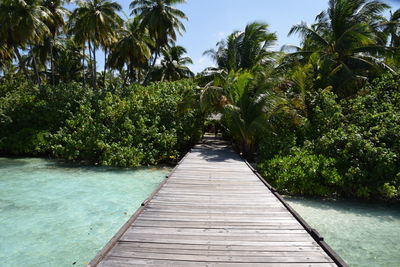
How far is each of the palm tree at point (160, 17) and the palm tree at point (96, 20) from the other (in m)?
2.09

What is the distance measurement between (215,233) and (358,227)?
4125mm

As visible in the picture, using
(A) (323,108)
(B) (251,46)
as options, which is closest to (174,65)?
(B) (251,46)

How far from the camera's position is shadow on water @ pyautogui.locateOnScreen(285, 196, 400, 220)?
6801 mm

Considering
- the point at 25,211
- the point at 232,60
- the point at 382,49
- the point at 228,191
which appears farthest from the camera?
the point at 232,60

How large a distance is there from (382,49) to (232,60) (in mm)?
7005

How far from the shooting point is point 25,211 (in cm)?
671

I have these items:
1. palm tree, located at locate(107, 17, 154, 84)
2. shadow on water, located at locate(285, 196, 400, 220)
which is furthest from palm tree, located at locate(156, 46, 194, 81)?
shadow on water, located at locate(285, 196, 400, 220)

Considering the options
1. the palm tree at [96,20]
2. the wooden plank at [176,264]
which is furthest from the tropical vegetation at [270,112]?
the wooden plank at [176,264]

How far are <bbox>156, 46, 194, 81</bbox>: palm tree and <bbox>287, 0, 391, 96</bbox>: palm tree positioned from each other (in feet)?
66.7

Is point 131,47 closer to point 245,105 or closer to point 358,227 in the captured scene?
point 245,105

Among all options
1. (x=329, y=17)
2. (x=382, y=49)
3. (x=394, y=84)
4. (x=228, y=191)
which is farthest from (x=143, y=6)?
(x=228, y=191)

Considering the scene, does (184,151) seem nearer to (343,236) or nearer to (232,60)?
(232,60)

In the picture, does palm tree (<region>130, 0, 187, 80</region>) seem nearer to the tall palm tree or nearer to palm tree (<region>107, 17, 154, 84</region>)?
palm tree (<region>107, 17, 154, 84</region>)

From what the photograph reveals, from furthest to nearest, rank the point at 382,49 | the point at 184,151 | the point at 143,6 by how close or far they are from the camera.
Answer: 1. the point at 143,6
2. the point at 184,151
3. the point at 382,49
